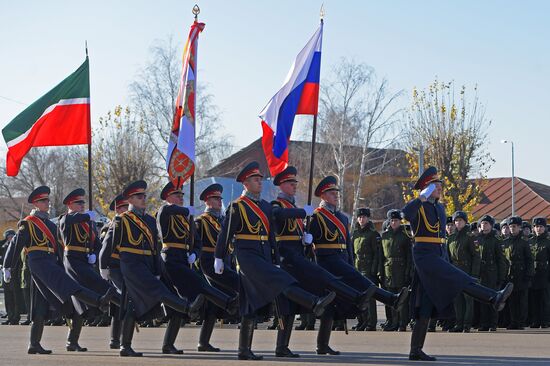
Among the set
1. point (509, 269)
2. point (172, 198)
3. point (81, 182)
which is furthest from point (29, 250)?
point (81, 182)

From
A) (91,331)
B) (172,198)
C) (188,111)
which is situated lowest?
(91,331)

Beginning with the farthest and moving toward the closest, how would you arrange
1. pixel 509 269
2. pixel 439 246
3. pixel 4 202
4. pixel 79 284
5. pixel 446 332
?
pixel 4 202
pixel 509 269
pixel 446 332
pixel 79 284
pixel 439 246

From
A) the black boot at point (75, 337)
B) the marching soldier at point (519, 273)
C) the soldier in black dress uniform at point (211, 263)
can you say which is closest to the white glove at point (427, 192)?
the soldier in black dress uniform at point (211, 263)

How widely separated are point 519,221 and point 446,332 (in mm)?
2665

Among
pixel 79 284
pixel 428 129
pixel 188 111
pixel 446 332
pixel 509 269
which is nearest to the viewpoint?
pixel 79 284

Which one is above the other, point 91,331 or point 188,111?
point 188,111

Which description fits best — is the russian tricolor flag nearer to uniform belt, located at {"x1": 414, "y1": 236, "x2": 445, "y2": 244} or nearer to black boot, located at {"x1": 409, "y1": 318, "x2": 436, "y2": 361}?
uniform belt, located at {"x1": 414, "y1": 236, "x2": 445, "y2": 244}

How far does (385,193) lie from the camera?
206 feet

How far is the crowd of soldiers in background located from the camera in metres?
17.8

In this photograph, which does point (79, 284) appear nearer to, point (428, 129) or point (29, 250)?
point (29, 250)

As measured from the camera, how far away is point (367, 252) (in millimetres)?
18266

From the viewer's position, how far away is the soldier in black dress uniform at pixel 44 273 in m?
13.3

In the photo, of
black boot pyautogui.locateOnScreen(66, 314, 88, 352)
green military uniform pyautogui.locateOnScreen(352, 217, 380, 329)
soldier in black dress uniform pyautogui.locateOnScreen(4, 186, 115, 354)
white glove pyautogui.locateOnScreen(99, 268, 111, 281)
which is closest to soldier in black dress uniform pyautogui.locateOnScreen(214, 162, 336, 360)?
white glove pyautogui.locateOnScreen(99, 268, 111, 281)

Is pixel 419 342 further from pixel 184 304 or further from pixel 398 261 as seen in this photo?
pixel 398 261
